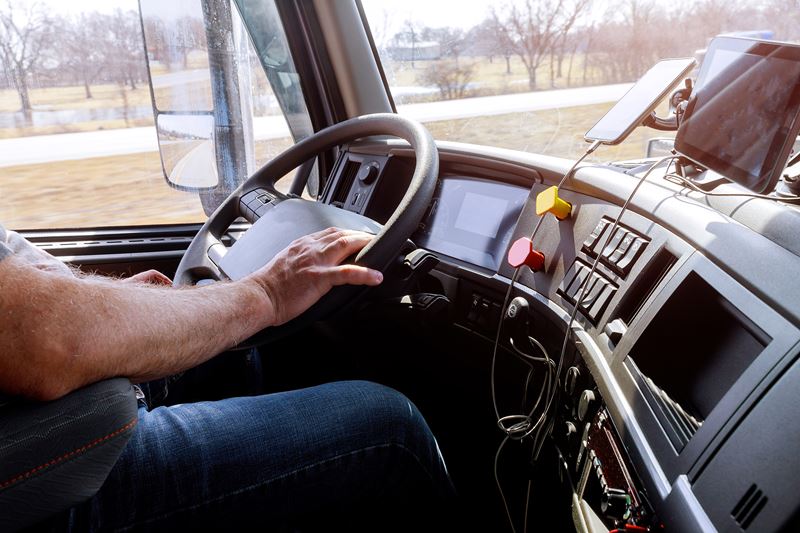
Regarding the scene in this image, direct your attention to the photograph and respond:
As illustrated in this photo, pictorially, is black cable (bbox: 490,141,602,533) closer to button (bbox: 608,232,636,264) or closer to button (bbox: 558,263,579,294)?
button (bbox: 558,263,579,294)

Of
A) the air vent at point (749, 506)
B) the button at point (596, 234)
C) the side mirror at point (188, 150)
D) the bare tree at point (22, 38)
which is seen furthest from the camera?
the side mirror at point (188, 150)

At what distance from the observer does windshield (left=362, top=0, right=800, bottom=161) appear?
1.47 meters

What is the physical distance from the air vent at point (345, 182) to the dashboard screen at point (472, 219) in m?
0.32

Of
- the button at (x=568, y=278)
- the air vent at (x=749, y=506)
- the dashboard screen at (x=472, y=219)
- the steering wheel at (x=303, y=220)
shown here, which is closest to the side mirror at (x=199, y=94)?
the steering wheel at (x=303, y=220)

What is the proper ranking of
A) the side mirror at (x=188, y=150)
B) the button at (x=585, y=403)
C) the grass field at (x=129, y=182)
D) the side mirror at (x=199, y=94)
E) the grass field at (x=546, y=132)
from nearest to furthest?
1. the button at (x=585, y=403)
2. the grass field at (x=546, y=132)
3. the grass field at (x=129, y=182)
4. the side mirror at (x=199, y=94)
5. the side mirror at (x=188, y=150)

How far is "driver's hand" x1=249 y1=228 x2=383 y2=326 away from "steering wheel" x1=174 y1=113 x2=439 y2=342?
28 mm

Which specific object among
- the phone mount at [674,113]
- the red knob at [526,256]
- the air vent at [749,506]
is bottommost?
the air vent at [749,506]

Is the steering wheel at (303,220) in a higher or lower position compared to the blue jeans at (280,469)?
higher

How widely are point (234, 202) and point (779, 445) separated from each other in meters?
1.45

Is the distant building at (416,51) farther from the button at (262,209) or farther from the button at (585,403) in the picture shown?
the button at (585,403)

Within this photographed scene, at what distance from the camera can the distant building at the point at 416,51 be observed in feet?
6.84

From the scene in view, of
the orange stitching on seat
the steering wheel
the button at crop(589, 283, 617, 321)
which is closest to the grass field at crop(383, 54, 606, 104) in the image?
the steering wheel

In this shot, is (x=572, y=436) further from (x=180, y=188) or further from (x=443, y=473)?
(x=180, y=188)

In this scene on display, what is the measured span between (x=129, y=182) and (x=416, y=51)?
1.04 m
